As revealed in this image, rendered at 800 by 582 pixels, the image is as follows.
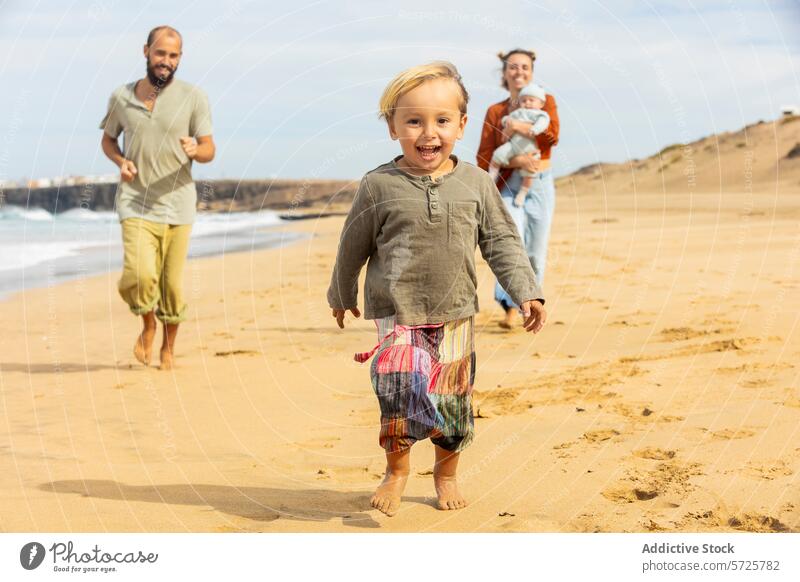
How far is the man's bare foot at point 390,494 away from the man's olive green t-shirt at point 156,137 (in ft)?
12.6

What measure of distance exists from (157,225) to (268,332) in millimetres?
1928

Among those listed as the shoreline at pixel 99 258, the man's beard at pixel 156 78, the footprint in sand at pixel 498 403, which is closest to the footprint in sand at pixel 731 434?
the footprint in sand at pixel 498 403

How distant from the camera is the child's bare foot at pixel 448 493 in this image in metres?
4.66

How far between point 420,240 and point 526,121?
4245 mm

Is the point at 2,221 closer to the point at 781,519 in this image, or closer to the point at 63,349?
the point at 63,349

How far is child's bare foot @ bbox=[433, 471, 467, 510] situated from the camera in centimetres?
466

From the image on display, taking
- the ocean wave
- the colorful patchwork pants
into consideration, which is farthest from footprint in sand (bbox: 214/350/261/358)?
the ocean wave

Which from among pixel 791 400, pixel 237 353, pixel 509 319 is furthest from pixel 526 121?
pixel 791 400

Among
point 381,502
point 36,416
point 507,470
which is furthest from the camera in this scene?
point 36,416

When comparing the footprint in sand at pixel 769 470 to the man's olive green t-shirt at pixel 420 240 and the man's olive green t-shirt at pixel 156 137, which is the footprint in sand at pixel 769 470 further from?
the man's olive green t-shirt at pixel 156 137

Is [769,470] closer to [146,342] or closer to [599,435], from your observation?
[599,435]

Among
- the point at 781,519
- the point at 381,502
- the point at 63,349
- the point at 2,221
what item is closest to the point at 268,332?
the point at 63,349

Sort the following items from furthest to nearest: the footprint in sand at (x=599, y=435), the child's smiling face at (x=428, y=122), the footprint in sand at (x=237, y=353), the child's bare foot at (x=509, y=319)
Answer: the child's bare foot at (x=509, y=319), the footprint in sand at (x=237, y=353), the footprint in sand at (x=599, y=435), the child's smiling face at (x=428, y=122)

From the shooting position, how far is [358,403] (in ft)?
21.9
